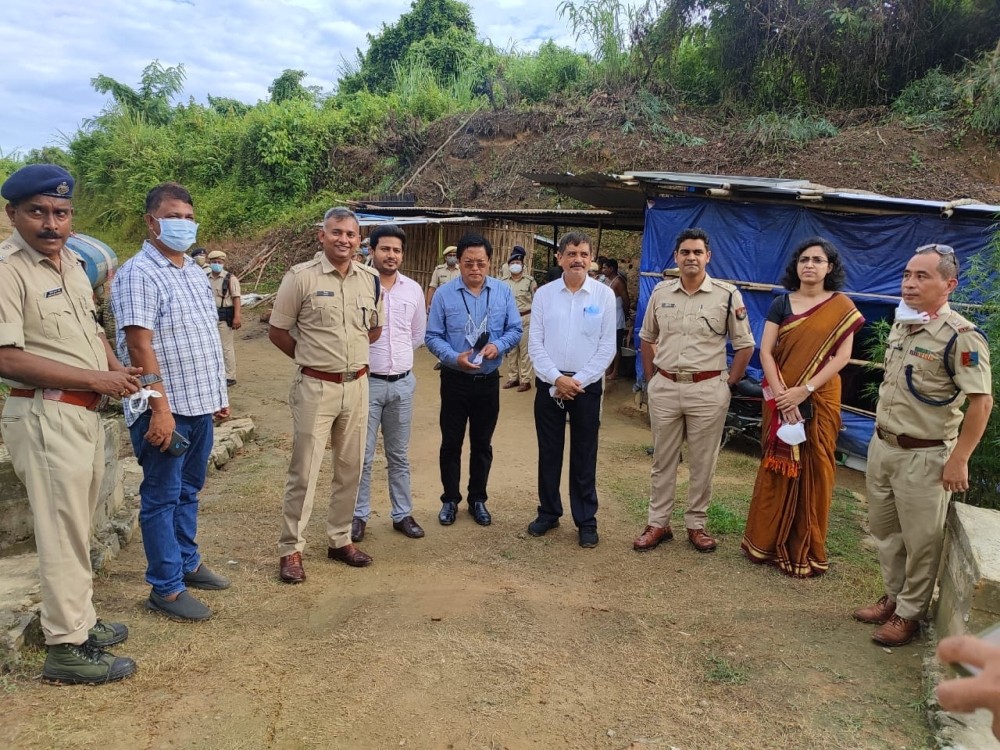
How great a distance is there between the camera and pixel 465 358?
407 cm

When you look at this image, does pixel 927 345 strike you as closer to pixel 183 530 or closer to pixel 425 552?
pixel 425 552

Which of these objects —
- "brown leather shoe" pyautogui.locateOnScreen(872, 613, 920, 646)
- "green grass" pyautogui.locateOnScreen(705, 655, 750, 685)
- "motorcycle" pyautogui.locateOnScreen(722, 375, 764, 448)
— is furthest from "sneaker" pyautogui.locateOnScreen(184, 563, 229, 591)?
"motorcycle" pyautogui.locateOnScreen(722, 375, 764, 448)

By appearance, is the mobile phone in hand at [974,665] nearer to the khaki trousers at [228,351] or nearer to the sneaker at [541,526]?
the sneaker at [541,526]

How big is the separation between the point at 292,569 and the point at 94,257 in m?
1.85

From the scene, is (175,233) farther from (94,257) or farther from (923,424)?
(923,424)

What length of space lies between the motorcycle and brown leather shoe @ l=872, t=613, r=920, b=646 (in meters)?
3.50

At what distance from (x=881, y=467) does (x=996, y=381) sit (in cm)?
175

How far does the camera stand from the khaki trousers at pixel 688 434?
155 inches

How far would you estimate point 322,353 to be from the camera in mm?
3443

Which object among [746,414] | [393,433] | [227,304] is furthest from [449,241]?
[393,433]

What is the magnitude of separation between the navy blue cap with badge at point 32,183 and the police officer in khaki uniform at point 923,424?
3.57m

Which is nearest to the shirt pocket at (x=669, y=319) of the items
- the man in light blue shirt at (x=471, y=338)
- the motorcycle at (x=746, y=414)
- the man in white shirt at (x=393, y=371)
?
the man in light blue shirt at (x=471, y=338)

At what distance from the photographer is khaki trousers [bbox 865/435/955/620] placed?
301 cm

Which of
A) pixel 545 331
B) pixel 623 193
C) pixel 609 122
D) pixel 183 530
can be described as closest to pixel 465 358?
pixel 545 331
